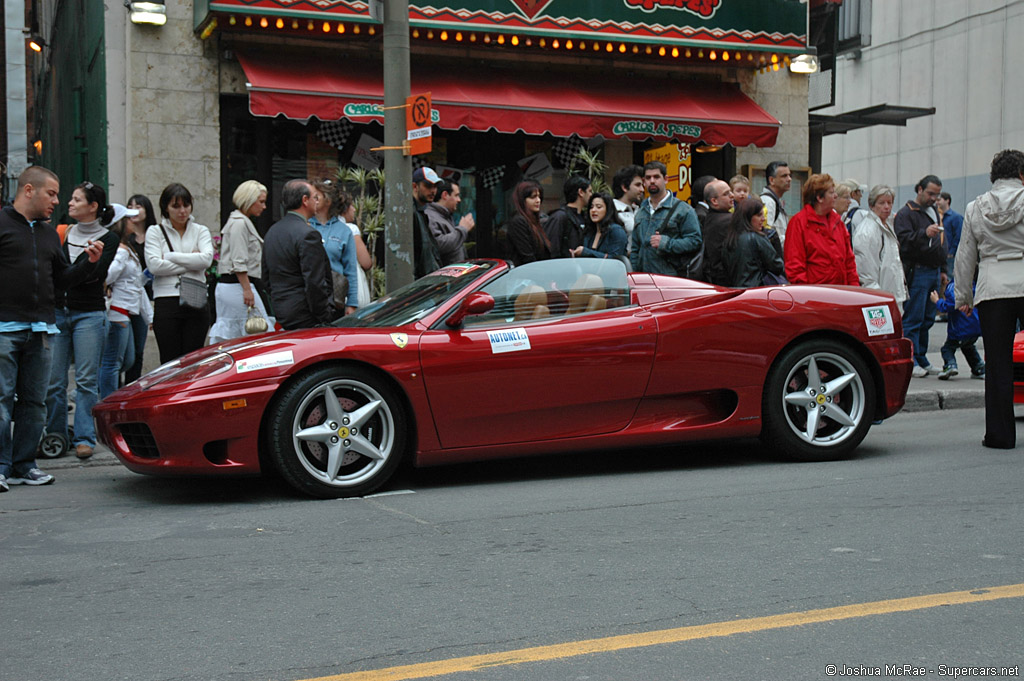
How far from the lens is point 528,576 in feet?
14.0

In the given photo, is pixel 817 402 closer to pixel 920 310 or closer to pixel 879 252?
pixel 879 252

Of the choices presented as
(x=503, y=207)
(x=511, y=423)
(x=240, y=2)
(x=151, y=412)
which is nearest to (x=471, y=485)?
(x=511, y=423)

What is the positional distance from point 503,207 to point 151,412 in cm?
854

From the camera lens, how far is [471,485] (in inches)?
246

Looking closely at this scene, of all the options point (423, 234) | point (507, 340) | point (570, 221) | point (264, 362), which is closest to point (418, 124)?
point (423, 234)

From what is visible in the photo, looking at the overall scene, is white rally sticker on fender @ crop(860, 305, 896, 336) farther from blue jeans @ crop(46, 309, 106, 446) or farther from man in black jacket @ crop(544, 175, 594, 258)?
blue jeans @ crop(46, 309, 106, 446)

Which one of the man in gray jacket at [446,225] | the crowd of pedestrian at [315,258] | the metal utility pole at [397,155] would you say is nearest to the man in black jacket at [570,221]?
the crowd of pedestrian at [315,258]

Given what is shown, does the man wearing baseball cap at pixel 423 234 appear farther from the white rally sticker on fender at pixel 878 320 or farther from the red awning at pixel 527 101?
the white rally sticker on fender at pixel 878 320

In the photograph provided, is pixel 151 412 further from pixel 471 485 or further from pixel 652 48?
pixel 652 48

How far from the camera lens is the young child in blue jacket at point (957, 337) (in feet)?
33.7

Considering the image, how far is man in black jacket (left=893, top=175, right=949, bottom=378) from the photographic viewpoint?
1116 cm

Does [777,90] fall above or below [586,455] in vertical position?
above

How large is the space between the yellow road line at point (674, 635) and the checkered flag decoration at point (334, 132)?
32.8 feet

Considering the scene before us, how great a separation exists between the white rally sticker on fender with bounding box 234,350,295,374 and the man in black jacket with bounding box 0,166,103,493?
61.7 inches
